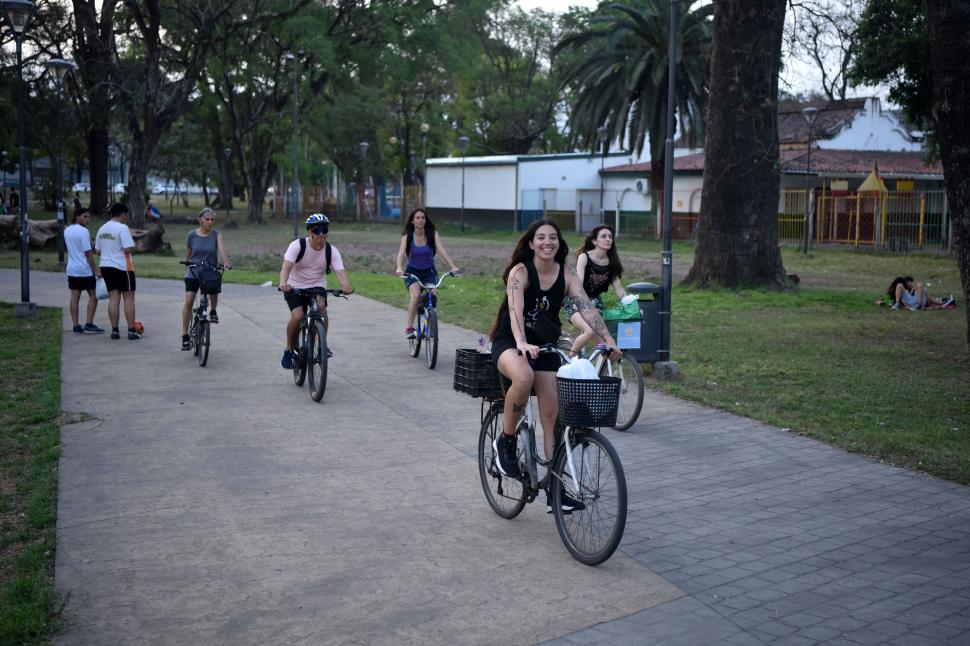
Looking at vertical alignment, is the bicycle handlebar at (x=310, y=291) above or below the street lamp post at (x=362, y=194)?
below

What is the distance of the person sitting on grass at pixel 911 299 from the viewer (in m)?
18.3

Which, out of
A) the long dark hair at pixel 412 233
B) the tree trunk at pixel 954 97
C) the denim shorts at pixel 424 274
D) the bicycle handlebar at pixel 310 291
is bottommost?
the bicycle handlebar at pixel 310 291

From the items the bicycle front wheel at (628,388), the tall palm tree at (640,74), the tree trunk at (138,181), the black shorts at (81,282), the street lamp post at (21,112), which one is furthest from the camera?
the tall palm tree at (640,74)

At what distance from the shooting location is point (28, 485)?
6.84m

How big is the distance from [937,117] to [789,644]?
9.10 m

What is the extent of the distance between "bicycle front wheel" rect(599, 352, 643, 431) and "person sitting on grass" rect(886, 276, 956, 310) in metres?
11.3

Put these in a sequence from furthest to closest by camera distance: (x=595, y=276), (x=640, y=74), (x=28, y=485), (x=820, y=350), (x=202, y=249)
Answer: (x=640, y=74), (x=820, y=350), (x=202, y=249), (x=595, y=276), (x=28, y=485)

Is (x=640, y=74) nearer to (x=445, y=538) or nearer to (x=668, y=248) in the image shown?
(x=668, y=248)

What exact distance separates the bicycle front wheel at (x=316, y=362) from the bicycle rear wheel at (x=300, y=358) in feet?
0.66

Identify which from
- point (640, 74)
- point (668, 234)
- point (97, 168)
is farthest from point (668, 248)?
point (97, 168)

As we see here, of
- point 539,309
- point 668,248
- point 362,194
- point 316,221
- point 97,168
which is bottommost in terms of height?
point 539,309

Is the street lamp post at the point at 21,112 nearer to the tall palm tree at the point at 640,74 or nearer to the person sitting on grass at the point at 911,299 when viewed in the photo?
the person sitting on grass at the point at 911,299

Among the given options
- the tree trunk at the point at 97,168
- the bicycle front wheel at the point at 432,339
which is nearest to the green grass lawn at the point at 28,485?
the bicycle front wheel at the point at 432,339

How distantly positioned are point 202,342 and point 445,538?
6536mm
